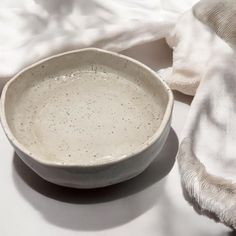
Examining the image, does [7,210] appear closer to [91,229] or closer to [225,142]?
[91,229]

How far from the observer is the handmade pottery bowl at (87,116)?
0.52 m

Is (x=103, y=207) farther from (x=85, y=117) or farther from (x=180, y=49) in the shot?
(x=180, y=49)

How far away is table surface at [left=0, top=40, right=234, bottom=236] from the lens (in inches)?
20.7

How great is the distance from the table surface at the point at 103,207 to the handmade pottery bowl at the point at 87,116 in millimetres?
26

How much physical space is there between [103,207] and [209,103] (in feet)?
0.51

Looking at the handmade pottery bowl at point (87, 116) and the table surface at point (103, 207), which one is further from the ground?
the handmade pottery bowl at point (87, 116)

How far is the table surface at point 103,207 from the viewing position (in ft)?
1.73

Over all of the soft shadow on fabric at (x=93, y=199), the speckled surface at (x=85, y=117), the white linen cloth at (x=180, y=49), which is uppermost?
the white linen cloth at (x=180, y=49)

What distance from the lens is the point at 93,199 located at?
1.81ft

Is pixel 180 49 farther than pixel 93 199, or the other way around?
pixel 180 49

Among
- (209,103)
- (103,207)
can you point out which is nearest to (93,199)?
(103,207)

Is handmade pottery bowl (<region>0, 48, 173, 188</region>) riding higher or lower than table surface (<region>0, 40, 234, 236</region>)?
higher

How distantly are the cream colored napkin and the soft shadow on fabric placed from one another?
36 millimetres

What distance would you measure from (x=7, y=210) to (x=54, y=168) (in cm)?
7
